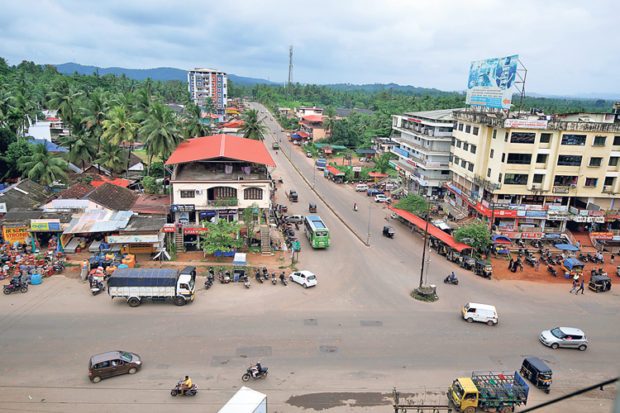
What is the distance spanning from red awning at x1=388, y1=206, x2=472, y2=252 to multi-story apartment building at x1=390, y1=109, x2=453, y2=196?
11426mm

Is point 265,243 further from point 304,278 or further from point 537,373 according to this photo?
point 537,373

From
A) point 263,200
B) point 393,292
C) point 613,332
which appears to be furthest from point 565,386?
point 263,200

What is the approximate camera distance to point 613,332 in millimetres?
28516

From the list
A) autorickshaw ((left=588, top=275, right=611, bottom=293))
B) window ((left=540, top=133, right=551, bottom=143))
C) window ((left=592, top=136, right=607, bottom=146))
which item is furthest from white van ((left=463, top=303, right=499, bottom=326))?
window ((left=592, top=136, right=607, bottom=146))

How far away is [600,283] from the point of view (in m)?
34.7

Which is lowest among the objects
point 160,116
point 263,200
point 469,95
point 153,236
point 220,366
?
point 220,366

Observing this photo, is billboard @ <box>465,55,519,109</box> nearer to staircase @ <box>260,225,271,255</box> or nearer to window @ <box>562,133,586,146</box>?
window @ <box>562,133,586,146</box>

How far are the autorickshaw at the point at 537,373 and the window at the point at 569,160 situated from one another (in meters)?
28.5

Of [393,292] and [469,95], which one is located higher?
[469,95]

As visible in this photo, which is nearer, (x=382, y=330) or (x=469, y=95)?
(x=382, y=330)

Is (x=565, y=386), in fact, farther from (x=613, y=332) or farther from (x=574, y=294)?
(x=574, y=294)

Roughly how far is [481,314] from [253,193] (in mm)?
22554

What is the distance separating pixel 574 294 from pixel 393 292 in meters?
15.0

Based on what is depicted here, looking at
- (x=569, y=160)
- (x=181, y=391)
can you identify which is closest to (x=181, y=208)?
(x=181, y=391)
